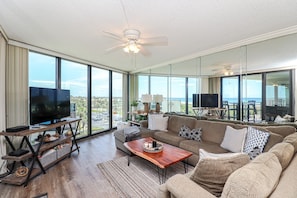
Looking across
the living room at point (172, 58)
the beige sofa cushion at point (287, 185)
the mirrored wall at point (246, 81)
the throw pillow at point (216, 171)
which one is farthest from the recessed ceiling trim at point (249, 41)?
the throw pillow at point (216, 171)

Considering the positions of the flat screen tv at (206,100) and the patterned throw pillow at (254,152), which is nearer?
the patterned throw pillow at (254,152)

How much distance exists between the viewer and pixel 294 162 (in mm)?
1332

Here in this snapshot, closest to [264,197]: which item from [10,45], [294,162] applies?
[294,162]

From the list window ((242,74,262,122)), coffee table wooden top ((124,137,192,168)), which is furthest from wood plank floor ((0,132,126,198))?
window ((242,74,262,122))

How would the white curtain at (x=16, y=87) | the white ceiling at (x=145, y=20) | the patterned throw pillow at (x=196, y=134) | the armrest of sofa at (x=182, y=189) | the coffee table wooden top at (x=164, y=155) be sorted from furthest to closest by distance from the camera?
1. the patterned throw pillow at (x=196, y=134)
2. the white curtain at (x=16, y=87)
3. the coffee table wooden top at (x=164, y=155)
4. the white ceiling at (x=145, y=20)
5. the armrest of sofa at (x=182, y=189)

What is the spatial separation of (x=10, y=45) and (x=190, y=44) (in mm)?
3784

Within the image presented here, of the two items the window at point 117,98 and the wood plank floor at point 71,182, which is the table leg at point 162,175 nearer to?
the wood plank floor at point 71,182

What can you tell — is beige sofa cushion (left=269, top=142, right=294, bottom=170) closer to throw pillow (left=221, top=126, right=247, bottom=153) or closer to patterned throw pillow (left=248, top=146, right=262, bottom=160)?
patterned throw pillow (left=248, top=146, right=262, bottom=160)

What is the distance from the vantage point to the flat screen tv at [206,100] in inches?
157

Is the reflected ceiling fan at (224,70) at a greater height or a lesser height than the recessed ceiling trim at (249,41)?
lesser

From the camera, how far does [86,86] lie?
5016 millimetres

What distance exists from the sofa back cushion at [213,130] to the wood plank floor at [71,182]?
2.07m

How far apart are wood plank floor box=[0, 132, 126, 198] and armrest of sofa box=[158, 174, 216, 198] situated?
111cm

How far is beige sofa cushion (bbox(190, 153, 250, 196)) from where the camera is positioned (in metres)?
1.20
